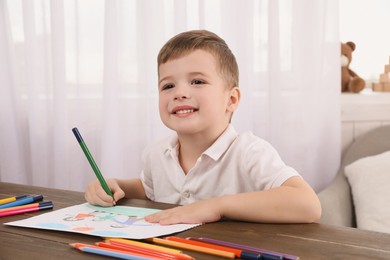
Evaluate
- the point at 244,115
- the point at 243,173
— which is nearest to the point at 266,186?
the point at 243,173

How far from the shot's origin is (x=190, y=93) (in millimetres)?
1146

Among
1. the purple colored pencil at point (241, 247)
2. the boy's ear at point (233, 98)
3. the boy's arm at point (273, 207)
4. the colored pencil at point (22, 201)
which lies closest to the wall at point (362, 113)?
the boy's ear at point (233, 98)

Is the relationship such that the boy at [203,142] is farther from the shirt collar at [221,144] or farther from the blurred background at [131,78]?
the blurred background at [131,78]

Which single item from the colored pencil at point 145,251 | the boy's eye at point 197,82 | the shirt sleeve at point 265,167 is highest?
the boy's eye at point 197,82

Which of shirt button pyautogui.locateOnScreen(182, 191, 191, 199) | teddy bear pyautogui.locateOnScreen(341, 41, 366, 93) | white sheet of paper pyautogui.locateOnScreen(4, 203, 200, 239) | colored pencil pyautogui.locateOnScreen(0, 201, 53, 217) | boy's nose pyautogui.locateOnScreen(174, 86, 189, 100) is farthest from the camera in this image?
teddy bear pyautogui.locateOnScreen(341, 41, 366, 93)

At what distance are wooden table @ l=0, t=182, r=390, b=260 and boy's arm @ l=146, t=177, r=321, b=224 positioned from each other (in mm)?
18

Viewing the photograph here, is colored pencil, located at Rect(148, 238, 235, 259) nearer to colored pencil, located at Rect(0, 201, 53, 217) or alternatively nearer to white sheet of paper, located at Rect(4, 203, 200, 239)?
white sheet of paper, located at Rect(4, 203, 200, 239)

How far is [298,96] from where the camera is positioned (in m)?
2.02

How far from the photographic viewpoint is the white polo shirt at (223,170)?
1.13 meters

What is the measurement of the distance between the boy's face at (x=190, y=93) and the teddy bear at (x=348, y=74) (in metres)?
1.10

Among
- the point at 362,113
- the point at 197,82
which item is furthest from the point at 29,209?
the point at 362,113

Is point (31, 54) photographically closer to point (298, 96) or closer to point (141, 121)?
point (141, 121)

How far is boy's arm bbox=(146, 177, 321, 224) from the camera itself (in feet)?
3.02

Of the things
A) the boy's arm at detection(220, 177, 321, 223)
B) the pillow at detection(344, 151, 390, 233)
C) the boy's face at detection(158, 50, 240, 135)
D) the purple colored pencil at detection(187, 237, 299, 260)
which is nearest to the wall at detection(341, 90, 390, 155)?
the pillow at detection(344, 151, 390, 233)
